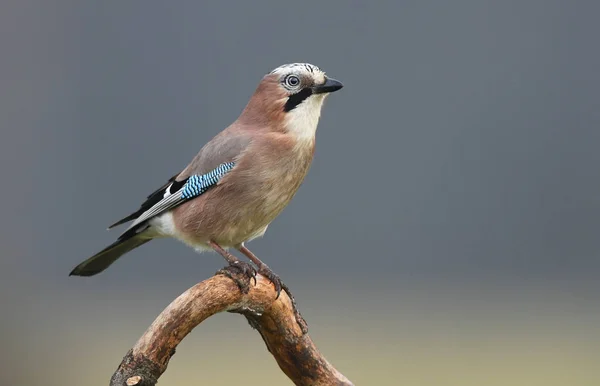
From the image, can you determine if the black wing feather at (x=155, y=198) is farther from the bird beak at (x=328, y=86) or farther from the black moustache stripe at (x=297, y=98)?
the bird beak at (x=328, y=86)

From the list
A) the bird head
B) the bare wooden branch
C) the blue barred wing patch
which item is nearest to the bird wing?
→ the blue barred wing patch

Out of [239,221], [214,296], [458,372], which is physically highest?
[458,372]

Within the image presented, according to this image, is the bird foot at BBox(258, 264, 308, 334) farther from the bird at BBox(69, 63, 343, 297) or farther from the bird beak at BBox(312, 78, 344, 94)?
the bird beak at BBox(312, 78, 344, 94)

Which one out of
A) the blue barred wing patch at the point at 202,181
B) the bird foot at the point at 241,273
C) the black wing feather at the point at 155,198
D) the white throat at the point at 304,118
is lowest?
the bird foot at the point at 241,273

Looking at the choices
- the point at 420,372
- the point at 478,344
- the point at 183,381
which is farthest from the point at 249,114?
the point at 478,344

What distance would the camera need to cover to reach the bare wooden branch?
322 centimetres

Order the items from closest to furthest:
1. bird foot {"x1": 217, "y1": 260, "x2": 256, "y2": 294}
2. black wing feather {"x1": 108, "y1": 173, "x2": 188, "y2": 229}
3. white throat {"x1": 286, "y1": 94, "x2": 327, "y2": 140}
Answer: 1. bird foot {"x1": 217, "y1": 260, "x2": 256, "y2": 294}
2. white throat {"x1": 286, "y1": 94, "x2": 327, "y2": 140}
3. black wing feather {"x1": 108, "y1": 173, "x2": 188, "y2": 229}

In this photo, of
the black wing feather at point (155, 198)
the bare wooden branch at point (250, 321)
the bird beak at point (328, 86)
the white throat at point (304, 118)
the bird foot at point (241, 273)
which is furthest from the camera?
the black wing feather at point (155, 198)

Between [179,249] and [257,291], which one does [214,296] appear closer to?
[257,291]

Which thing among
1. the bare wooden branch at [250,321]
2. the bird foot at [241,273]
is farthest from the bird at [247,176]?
the bare wooden branch at [250,321]

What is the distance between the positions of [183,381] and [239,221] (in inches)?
175

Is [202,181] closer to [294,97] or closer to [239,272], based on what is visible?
[294,97]

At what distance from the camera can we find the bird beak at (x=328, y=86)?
4.12m

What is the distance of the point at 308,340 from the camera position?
3662 millimetres
